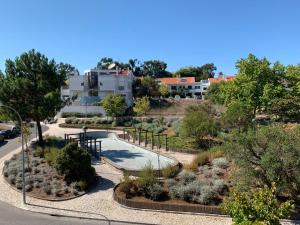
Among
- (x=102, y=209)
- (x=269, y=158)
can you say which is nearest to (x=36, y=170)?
(x=102, y=209)

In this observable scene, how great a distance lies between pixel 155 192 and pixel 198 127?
15370mm

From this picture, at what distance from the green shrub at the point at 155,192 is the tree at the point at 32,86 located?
641 inches

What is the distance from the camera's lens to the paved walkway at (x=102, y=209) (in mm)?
18969

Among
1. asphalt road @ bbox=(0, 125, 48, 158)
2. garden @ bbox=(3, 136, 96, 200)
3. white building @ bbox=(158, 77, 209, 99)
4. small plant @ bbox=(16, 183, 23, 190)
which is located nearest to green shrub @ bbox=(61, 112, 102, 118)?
asphalt road @ bbox=(0, 125, 48, 158)

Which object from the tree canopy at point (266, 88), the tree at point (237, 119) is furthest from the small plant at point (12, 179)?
the tree canopy at point (266, 88)

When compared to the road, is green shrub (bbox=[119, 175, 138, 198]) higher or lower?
higher

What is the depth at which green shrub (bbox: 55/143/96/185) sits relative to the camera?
24844mm

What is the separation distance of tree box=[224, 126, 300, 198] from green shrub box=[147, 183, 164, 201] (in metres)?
4.29

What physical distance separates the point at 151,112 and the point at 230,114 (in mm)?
37534

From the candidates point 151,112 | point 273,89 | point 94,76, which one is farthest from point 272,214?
point 94,76

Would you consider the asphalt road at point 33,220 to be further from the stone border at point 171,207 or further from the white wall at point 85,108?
the white wall at point 85,108

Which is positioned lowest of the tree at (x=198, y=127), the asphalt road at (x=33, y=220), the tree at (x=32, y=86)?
the asphalt road at (x=33, y=220)

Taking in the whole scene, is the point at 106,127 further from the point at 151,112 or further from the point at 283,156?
the point at 283,156

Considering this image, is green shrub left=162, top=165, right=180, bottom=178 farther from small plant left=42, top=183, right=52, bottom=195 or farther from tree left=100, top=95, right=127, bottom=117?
tree left=100, top=95, right=127, bottom=117
